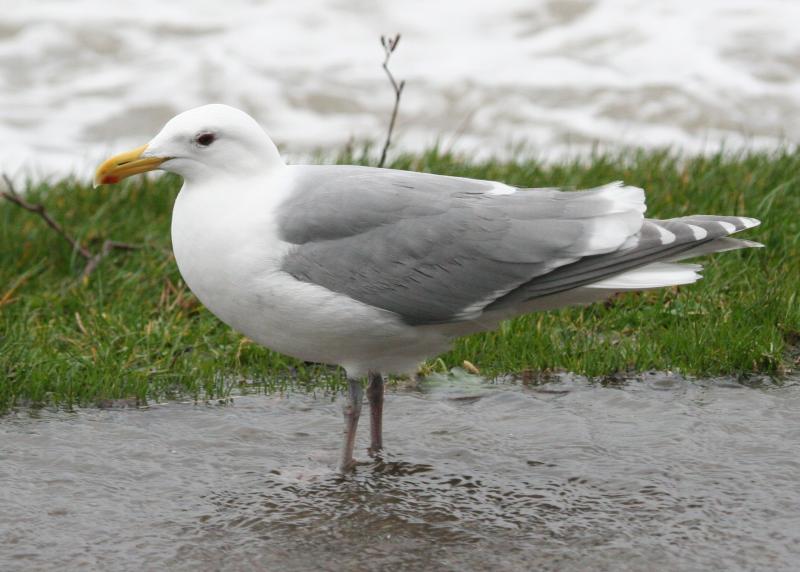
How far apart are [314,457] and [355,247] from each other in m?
0.66

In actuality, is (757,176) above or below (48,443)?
above

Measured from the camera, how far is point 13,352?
4.57 metres

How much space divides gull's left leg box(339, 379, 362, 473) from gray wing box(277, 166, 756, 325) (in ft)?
1.08

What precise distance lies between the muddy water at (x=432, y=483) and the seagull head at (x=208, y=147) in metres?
0.84

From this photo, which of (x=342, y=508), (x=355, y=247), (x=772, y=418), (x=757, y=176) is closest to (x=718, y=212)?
(x=757, y=176)

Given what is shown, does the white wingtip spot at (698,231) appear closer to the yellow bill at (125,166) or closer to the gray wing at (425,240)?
the gray wing at (425,240)

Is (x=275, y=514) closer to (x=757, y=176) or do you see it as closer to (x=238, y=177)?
(x=238, y=177)

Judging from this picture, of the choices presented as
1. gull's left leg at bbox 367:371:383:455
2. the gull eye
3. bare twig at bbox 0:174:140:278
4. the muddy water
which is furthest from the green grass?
the gull eye

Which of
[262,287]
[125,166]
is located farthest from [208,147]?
[262,287]

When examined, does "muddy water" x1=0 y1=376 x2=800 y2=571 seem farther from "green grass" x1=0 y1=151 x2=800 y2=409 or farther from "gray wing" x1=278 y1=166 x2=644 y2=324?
"gray wing" x1=278 y1=166 x2=644 y2=324

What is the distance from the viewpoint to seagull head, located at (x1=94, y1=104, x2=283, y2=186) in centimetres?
391

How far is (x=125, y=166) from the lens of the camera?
3.97 m

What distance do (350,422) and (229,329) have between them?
133 cm

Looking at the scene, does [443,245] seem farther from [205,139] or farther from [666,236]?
[205,139]
